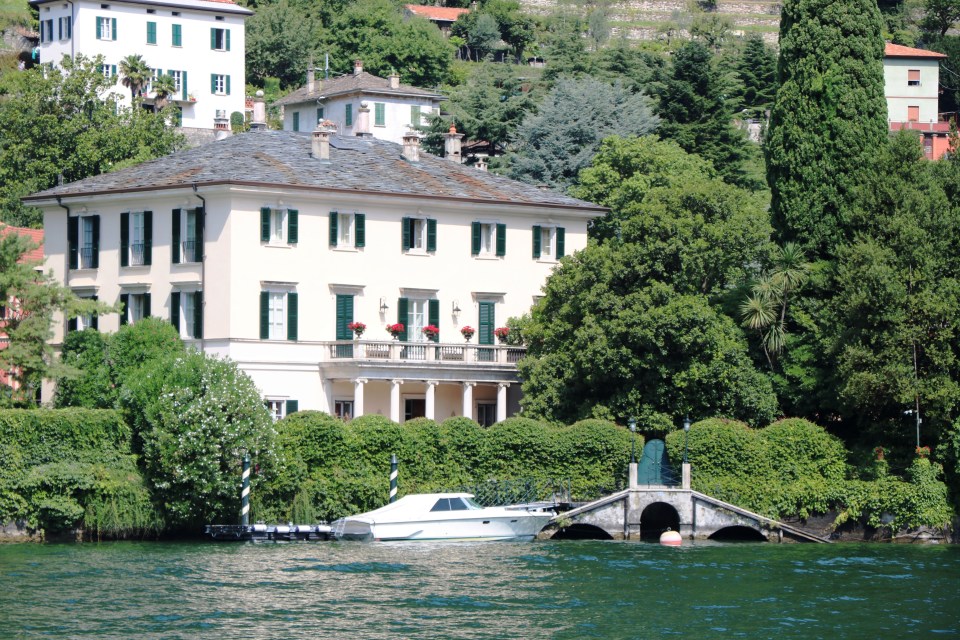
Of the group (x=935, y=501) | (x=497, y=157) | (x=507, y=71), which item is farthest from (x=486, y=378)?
(x=507, y=71)

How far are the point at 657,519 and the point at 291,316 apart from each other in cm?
1425

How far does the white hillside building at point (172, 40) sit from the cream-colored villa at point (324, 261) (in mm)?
41458

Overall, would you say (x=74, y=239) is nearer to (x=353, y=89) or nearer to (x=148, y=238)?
(x=148, y=238)

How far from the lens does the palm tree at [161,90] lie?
11075 centimetres

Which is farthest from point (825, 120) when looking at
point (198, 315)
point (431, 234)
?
point (198, 315)

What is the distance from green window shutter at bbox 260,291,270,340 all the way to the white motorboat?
359 inches

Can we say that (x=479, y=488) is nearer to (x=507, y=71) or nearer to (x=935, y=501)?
(x=935, y=501)

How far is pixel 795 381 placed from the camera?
6475 centimetres

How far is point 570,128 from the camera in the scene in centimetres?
9419

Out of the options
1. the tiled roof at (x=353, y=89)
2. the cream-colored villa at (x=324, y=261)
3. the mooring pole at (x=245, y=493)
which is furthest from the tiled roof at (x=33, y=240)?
the tiled roof at (x=353, y=89)

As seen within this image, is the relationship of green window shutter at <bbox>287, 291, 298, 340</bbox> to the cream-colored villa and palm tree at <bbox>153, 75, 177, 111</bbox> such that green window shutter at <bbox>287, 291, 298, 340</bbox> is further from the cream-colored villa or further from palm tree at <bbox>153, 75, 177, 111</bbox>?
palm tree at <bbox>153, 75, 177, 111</bbox>

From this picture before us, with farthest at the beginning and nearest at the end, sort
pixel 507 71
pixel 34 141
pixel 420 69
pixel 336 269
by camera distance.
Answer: pixel 420 69
pixel 507 71
pixel 34 141
pixel 336 269

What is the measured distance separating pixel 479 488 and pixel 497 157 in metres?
38.0

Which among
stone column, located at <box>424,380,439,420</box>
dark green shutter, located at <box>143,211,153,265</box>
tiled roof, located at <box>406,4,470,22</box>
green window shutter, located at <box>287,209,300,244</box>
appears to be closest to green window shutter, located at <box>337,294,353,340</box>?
green window shutter, located at <box>287,209,300,244</box>
